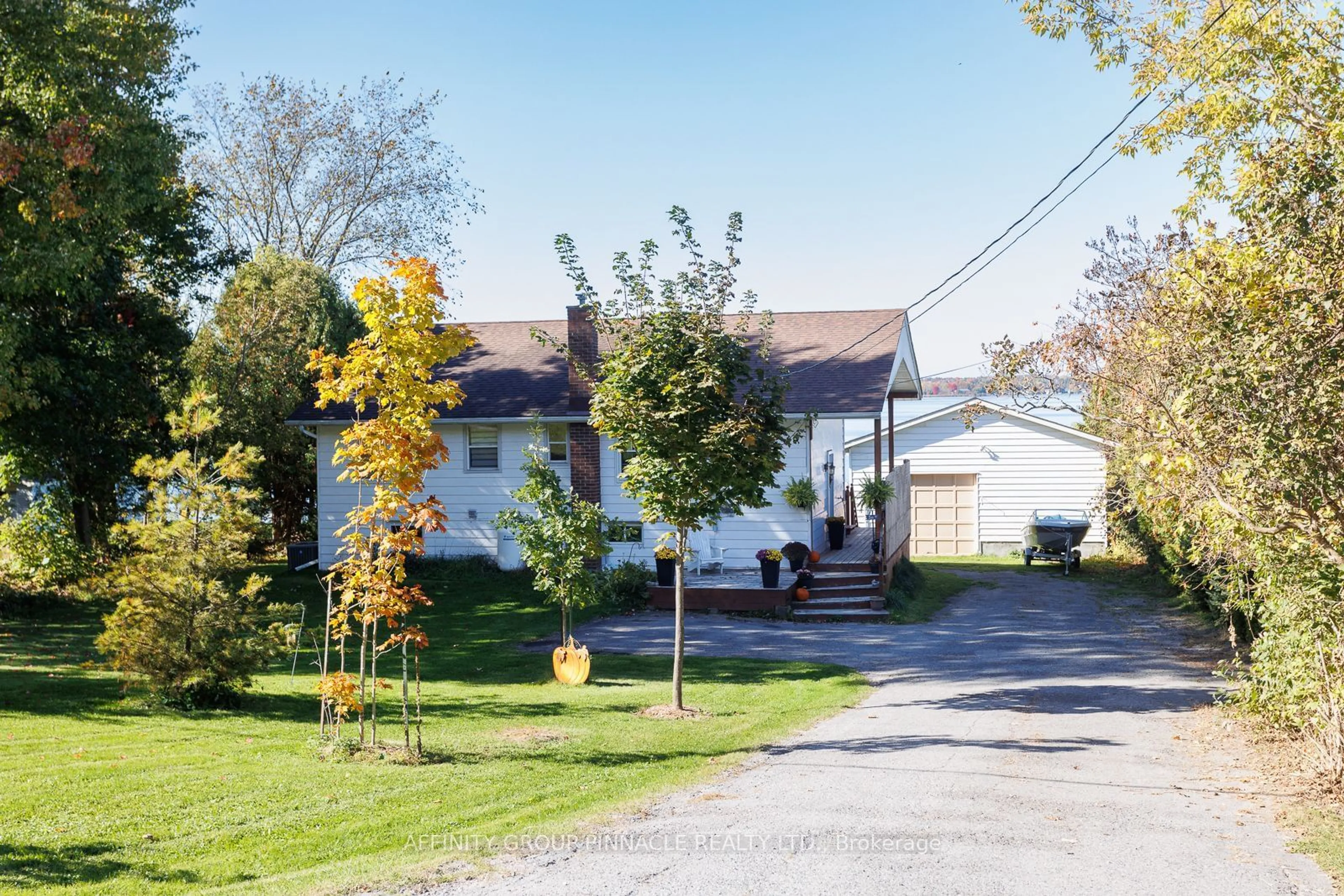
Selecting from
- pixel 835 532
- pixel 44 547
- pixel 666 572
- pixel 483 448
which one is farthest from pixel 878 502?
pixel 44 547

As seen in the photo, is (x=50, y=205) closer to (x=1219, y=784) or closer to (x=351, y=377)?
(x=351, y=377)

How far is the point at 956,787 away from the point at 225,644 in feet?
25.0

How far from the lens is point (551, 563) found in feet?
48.9

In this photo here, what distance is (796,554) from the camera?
71.1 feet

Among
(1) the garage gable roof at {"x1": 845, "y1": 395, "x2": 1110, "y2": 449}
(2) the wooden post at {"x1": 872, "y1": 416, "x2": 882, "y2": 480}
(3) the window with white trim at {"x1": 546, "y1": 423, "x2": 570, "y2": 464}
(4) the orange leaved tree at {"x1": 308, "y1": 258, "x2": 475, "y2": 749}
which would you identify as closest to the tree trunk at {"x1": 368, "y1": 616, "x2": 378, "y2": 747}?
(4) the orange leaved tree at {"x1": 308, "y1": 258, "x2": 475, "y2": 749}

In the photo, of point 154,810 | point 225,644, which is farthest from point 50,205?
point 154,810

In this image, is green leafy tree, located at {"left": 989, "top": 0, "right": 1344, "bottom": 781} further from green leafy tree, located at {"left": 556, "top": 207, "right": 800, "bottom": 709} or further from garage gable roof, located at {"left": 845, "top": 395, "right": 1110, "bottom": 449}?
garage gable roof, located at {"left": 845, "top": 395, "right": 1110, "bottom": 449}

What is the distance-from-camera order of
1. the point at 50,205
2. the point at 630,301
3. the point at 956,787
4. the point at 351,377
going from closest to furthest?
the point at 956,787 → the point at 351,377 → the point at 630,301 → the point at 50,205

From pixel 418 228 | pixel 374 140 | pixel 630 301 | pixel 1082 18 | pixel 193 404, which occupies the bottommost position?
pixel 193 404

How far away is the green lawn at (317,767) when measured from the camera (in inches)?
260

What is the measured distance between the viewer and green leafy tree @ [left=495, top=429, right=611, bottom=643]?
48.8ft

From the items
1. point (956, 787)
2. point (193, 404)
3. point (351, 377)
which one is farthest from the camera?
point (193, 404)

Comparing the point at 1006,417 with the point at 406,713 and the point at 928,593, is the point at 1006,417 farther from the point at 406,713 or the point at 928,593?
the point at 406,713

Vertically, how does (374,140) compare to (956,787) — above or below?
above
